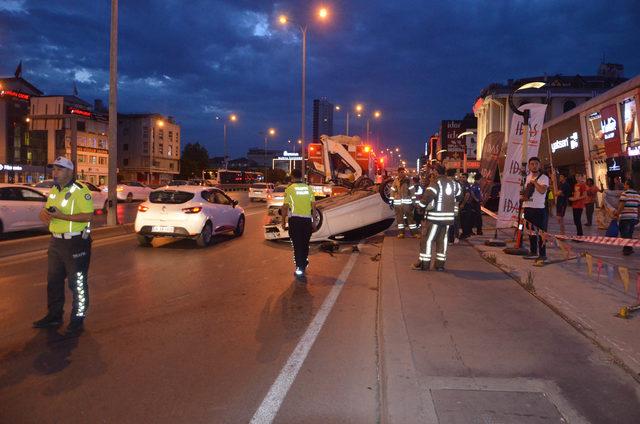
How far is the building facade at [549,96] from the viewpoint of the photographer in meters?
46.9

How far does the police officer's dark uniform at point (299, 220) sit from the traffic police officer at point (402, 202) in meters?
5.85

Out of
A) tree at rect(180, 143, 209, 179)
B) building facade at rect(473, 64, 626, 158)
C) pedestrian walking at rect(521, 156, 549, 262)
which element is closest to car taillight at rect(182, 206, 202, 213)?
pedestrian walking at rect(521, 156, 549, 262)

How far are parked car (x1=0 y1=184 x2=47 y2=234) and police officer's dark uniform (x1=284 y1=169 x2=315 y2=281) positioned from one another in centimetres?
879

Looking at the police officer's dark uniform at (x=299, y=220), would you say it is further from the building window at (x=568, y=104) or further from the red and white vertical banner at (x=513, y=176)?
the building window at (x=568, y=104)

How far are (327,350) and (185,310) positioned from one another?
7.70 ft

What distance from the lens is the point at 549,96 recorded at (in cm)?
4684

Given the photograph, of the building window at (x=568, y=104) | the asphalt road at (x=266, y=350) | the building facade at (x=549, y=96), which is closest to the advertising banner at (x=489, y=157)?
the asphalt road at (x=266, y=350)

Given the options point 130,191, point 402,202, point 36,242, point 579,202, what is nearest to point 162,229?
point 36,242

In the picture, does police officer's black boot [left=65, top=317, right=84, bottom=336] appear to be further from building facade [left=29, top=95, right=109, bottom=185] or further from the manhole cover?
building facade [left=29, top=95, right=109, bottom=185]

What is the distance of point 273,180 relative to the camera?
303 ft

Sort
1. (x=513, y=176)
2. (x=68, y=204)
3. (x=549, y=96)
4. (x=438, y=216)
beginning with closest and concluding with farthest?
(x=68, y=204)
(x=438, y=216)
(x=513, y=176)
(x=549, y=96)

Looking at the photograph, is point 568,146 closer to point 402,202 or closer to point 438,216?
point 402,202

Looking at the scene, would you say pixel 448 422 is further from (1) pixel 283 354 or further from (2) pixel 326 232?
(2) pixel 326 232

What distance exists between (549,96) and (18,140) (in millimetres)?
60738
